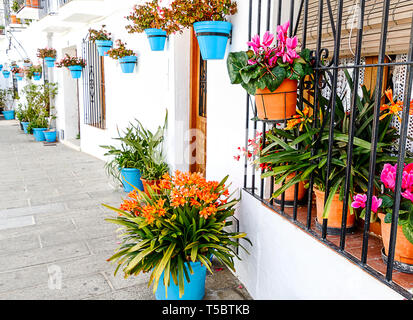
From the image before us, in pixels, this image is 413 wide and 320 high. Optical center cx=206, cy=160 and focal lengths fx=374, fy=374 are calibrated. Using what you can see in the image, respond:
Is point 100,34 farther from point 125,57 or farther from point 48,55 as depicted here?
point 48,55

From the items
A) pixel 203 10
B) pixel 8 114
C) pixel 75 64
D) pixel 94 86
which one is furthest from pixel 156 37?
pixel 8 114

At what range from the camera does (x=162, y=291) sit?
239 centimetres

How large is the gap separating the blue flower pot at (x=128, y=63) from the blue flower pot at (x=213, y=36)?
2.64m

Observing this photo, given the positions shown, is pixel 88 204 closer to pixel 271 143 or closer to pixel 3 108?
pixel 271 143

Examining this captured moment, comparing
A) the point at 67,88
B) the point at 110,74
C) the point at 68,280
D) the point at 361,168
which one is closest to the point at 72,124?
the point at 67,88

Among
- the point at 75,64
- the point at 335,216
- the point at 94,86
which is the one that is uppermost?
the point at 75,64

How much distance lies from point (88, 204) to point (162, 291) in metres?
2.53

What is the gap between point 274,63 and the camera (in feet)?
6.06

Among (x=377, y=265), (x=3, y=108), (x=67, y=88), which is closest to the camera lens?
(x=377, y=265)

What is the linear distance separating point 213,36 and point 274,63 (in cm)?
95

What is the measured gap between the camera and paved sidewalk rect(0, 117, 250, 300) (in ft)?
8.87

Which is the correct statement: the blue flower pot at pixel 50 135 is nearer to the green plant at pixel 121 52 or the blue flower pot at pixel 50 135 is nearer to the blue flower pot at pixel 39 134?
the blue flower pot at pixel 39 134

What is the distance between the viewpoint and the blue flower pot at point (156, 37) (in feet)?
13.2

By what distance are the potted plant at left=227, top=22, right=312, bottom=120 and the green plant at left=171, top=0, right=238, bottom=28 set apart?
84cm
